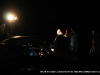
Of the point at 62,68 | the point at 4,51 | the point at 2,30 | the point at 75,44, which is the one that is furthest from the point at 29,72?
the point at 2,30

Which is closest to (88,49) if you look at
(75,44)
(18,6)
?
(75,44)

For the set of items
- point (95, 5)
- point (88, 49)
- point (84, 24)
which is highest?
point (95, 5)

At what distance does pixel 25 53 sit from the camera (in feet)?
34.4

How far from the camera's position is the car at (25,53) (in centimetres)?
968

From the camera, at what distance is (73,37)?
1580cm

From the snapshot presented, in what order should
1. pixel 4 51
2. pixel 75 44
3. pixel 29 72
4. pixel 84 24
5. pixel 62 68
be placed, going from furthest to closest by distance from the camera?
1. pixel 75 44
2. pixel 84 24
3. pixel 4 51
4. pixel 62 68
5. pixel 29 72

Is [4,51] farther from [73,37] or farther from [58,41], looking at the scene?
[73,37]

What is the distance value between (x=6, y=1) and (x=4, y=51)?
9197mm

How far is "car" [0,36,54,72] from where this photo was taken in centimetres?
968

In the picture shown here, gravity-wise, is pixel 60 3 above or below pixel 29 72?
above

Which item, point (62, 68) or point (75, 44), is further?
point (75, 44)

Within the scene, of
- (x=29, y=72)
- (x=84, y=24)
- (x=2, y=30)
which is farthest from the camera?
(x=2, y=30)

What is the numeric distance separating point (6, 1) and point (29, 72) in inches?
461

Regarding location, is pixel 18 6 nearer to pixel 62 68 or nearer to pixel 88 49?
pixel 88 49
